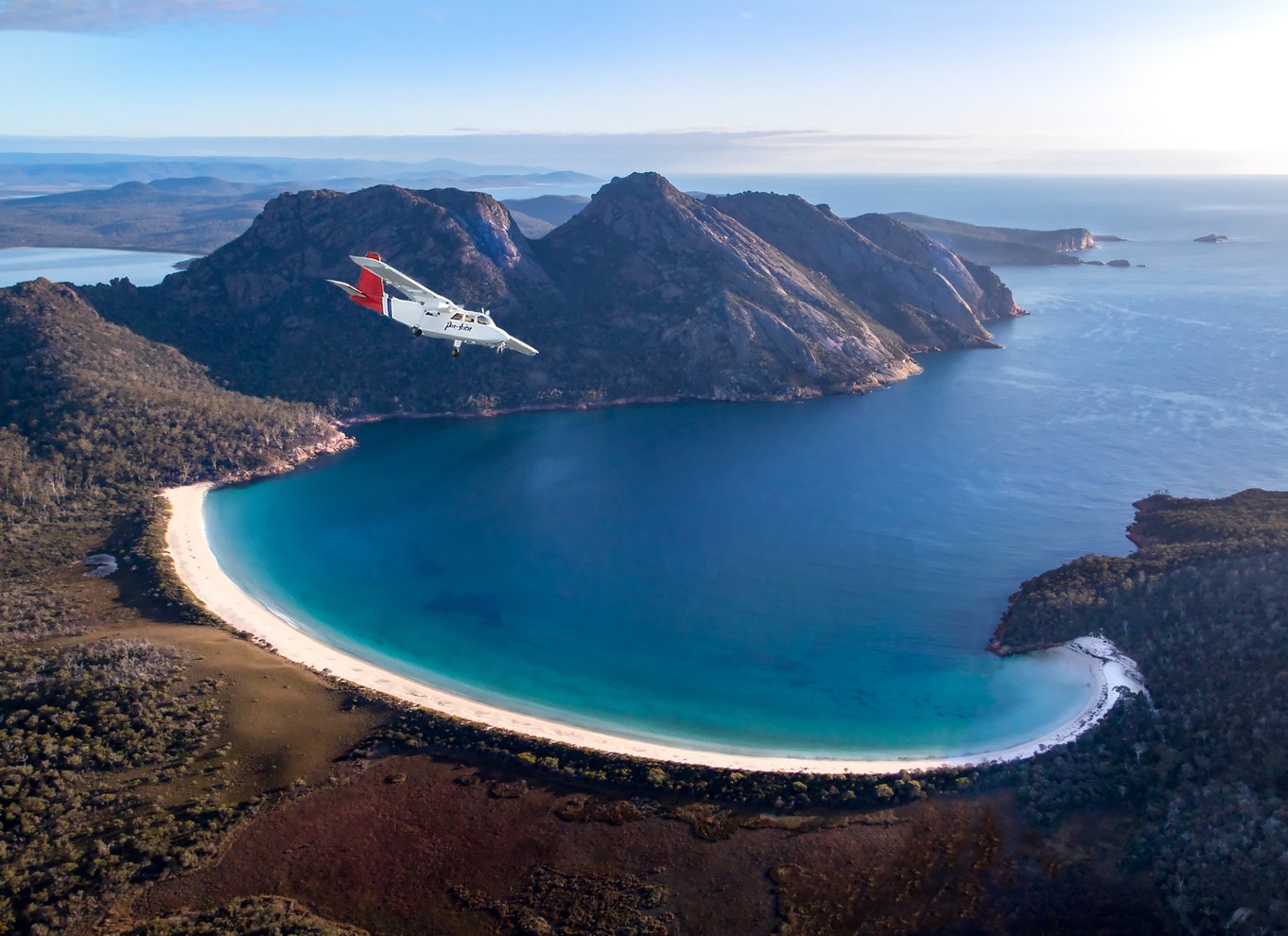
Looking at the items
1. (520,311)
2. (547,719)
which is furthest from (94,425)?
(547,719)

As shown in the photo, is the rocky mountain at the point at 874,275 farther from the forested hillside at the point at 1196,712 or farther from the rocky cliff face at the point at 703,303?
the forested hillside at the point at 1196,712

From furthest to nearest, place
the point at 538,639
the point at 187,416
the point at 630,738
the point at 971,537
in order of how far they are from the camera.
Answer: the point at 187,416
the point at 971,537
the point at 538,639
the point at 630,738

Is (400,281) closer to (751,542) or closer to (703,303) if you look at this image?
(751,542)

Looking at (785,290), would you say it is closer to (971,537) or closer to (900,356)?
(900,356)

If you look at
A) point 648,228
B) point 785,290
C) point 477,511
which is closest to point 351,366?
point 477,511

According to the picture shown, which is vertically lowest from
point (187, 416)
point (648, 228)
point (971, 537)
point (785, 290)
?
point (971, 537)

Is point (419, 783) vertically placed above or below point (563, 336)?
below
